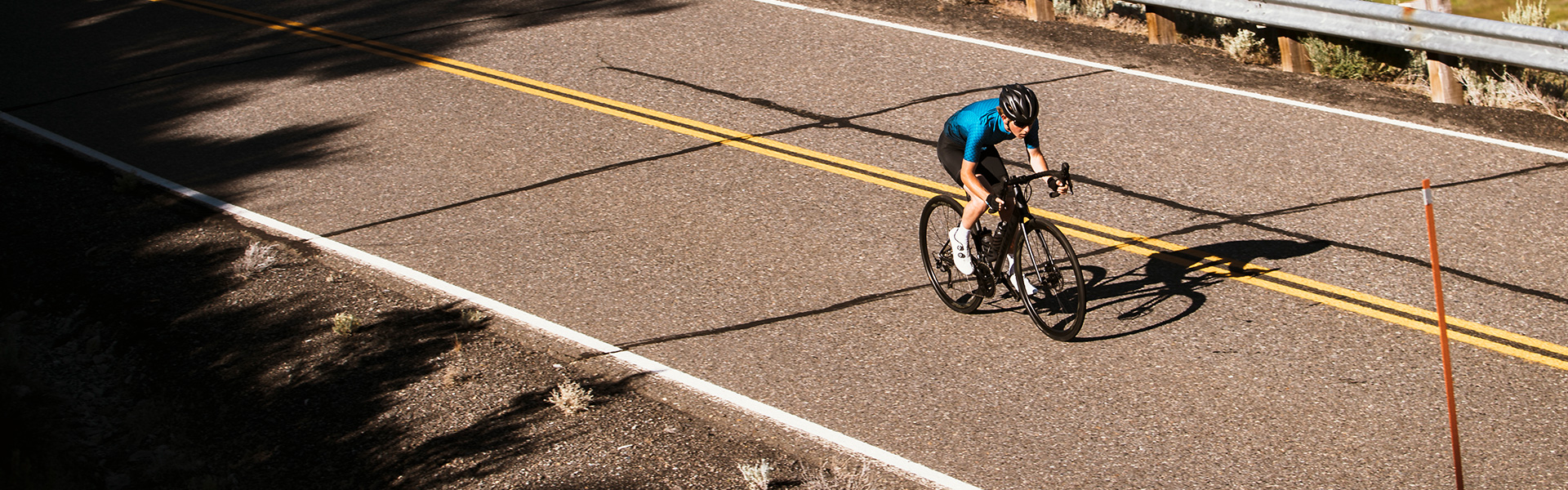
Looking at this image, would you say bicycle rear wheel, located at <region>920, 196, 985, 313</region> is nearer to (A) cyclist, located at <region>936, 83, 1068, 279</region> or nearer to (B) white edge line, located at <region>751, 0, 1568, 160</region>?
(A) cyclist, located at <region>936, 83, 1068, 279</region>

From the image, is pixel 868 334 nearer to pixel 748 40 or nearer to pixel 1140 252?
pixel 1140 252

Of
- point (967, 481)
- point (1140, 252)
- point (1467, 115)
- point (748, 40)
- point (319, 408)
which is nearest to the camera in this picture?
point (967, 481)

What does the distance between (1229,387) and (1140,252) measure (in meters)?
1.72

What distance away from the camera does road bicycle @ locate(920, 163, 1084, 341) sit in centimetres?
696

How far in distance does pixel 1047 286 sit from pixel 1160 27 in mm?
5887

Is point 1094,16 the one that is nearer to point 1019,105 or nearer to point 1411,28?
point 1411,28

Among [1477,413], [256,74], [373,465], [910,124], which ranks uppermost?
[256,74]

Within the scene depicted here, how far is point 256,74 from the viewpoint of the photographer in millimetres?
12914

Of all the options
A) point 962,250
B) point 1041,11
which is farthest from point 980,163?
point 1041,11

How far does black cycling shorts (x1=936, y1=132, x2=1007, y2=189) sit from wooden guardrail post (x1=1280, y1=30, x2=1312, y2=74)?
522cm

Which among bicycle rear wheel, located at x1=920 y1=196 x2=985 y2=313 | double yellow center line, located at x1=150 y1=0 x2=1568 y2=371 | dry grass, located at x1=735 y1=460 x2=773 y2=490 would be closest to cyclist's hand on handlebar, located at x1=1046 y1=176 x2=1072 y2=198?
bicycle rear wheel, located at x1=920 y1=196 x2=985 y2=313

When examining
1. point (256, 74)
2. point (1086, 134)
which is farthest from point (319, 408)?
point (256, 74)

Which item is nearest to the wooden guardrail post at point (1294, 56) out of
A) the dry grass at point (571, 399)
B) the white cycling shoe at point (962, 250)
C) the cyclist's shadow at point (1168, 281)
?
the cyclist's shadow at point (1168, 281)

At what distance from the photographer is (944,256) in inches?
299
